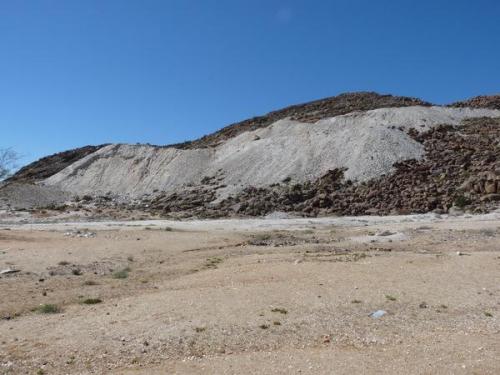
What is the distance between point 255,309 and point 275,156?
130 ft

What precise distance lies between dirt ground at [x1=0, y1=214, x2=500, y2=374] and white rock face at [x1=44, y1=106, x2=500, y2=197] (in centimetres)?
2446

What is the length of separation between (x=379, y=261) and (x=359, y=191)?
2379 centimetres

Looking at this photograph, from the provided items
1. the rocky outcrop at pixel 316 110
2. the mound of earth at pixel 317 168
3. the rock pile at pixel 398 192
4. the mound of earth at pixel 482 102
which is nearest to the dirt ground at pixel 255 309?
the rock pile at pixel 398 192

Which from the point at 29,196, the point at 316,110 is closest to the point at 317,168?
the point at 316,110

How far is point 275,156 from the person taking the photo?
50062 millimetres

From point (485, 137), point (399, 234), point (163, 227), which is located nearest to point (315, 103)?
point (485, 137)

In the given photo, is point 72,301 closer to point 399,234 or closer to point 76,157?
point 399,234

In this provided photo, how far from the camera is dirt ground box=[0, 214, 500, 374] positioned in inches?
319

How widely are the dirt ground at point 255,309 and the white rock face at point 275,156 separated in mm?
24455

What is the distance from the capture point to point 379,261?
1659cm

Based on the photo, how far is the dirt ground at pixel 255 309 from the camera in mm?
8109

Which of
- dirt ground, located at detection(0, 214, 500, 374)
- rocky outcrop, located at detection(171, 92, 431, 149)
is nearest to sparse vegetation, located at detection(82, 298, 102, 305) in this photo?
dirt ground, located at detection(0, 214, 500, 374)

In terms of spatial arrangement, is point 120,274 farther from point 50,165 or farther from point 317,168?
point 50,165

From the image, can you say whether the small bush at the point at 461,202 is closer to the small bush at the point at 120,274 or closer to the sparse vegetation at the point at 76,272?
the small bush at the point at 120,274
